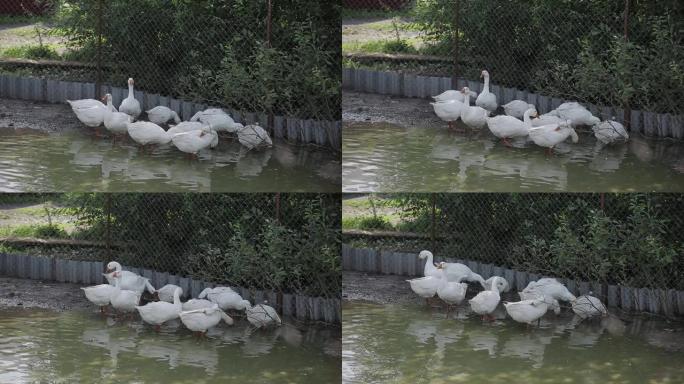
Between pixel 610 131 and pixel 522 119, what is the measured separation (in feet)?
1.72

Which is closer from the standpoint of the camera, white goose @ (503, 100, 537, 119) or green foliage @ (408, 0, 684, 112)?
white goose @ (503, 100, 537, 119)

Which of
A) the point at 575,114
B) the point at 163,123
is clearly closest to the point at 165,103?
the point at 163,123

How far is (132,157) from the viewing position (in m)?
5.46

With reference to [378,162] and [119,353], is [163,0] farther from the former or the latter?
[119,353]

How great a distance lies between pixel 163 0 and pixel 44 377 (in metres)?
2.53

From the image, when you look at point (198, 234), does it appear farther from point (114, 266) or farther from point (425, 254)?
point (425, 254)

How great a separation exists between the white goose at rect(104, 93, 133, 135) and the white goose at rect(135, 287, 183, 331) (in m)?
0.99

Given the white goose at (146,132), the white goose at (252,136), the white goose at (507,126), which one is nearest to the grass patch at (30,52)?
the white goose at (146,132)

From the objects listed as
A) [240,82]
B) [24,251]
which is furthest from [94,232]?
[240,82]

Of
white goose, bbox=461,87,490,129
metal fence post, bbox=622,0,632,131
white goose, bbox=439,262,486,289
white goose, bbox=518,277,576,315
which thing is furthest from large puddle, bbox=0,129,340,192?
metal fence post, bbox=622,0,632,131

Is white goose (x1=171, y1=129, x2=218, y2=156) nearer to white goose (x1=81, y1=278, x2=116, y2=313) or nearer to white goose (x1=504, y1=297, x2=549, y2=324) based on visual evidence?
white goose (x1=81, y1=278, x2=116, y2=313)

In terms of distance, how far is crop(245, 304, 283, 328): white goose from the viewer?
215 inches

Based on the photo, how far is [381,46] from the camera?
6.04 m

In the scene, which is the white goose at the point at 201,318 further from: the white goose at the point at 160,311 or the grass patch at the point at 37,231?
the grass patch at the point at 37,231
